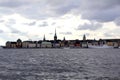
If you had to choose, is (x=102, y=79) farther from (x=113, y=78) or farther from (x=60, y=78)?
(x=60, y=78)

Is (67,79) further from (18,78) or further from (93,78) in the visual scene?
(18,78)

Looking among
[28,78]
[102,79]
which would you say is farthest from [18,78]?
[102,79]

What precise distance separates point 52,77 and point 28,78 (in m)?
2.86

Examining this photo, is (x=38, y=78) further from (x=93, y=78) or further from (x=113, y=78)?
(x=113, y=78)

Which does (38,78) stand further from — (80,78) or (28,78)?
(80,78)

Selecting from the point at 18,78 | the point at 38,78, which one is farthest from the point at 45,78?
the point at 18,78

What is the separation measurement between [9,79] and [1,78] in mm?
1107

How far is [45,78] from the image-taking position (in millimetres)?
37031

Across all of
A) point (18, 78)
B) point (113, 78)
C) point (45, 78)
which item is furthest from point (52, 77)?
point (113, 78)

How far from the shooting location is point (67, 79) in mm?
36094

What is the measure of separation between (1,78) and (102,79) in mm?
11419

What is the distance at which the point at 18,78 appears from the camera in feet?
121

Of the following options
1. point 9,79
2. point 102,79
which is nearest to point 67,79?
point 102,79

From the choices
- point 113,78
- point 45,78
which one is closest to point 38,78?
point 45,78
